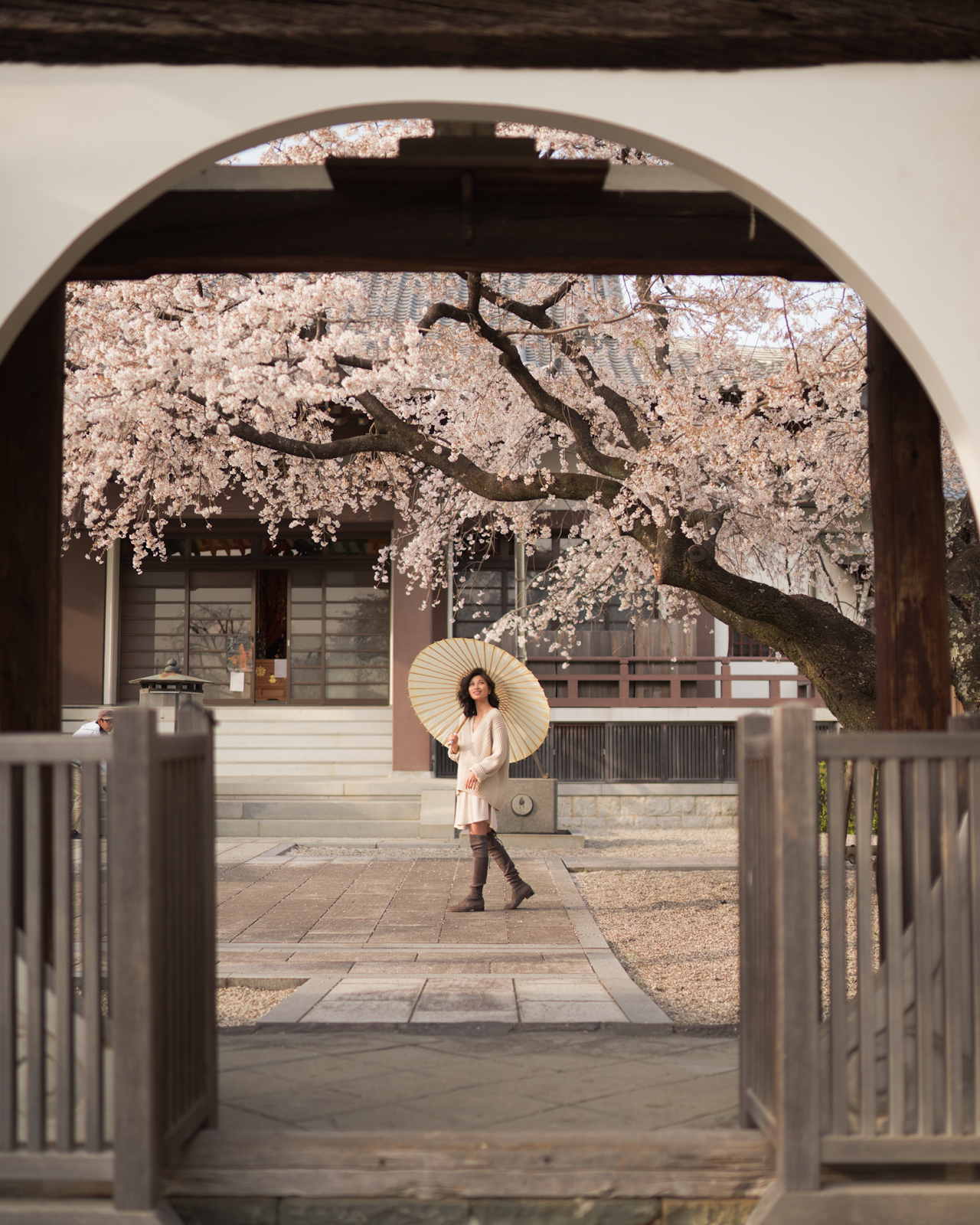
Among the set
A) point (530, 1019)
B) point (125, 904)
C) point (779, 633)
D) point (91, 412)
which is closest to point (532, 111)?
point (125, 904)

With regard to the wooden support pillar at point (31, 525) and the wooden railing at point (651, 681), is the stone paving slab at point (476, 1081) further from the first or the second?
the wooden railing at point (651, 681)

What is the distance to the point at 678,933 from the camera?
770 cm

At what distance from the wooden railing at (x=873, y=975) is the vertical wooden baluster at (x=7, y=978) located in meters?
1.82

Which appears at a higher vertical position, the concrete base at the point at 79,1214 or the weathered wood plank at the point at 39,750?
the weathered wood plank at the point at 39,750

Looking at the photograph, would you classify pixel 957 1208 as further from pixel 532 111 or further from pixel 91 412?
pixel 91 412

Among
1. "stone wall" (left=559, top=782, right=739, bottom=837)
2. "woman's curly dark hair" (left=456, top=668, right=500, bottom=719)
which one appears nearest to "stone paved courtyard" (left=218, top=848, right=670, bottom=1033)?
"woman's curly dark hair" (left=456, top=668, right=500, bottom=719)

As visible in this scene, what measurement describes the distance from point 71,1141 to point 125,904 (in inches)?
23.3

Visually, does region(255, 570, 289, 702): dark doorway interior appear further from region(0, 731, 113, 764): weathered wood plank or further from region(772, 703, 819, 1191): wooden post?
region(772, 703, 819, 1191): wooden post

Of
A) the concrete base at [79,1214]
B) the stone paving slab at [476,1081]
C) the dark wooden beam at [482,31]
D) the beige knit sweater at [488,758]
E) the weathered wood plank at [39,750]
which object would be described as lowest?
the stone paving slab at [476,1081]

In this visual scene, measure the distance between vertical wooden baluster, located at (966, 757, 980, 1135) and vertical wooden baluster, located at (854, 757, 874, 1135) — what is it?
24 centimetres

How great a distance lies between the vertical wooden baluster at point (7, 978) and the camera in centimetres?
265

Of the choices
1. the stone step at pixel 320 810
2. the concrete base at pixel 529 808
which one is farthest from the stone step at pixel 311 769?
the concrete base at pixel 529 808

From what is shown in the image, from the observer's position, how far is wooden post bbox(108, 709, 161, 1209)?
102 inches

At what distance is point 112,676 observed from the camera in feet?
51.4
